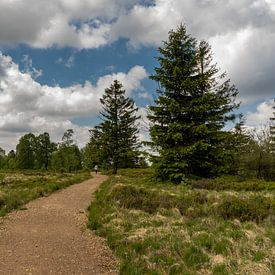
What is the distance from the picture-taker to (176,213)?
40.3 ft

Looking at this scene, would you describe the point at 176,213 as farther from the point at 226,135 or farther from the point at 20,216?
the point at 226,135

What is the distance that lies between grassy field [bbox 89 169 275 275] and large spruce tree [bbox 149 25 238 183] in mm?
9074

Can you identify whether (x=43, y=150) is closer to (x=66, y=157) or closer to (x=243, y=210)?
(x=66, y=157)

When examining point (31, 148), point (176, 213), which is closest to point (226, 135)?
point (176, 213)

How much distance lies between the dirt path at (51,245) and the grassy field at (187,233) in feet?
1.47

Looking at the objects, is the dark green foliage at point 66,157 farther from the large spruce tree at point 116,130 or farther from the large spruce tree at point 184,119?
the large spruce tree at point 184,119

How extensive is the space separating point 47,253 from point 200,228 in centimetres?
435

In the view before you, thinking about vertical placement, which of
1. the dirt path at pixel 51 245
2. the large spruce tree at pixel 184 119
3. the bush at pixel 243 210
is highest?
the large spruce tree at pixel 184 119

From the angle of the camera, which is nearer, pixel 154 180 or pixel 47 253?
pixel 47 253

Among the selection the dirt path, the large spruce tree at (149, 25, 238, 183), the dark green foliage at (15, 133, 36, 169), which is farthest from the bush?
the dark green foliage at (15, 133, 36, 169)

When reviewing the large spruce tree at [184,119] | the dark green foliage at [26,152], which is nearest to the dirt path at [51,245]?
the large spruce tree at [184,119]

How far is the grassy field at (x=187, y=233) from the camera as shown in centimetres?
693

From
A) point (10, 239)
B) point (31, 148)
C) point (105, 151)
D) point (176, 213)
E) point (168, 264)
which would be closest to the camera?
point (168, 264)

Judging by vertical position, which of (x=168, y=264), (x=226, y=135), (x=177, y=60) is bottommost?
(x=168, y=264)
